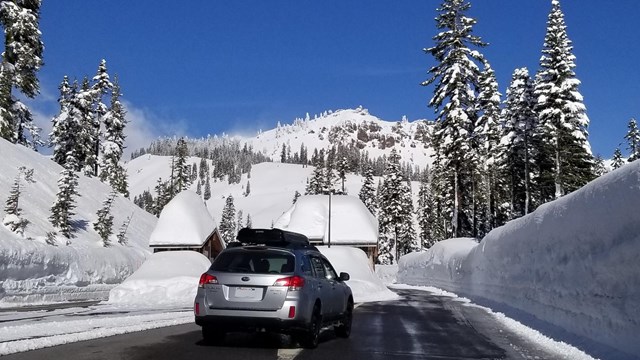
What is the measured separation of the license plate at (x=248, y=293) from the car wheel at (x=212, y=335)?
0.73m

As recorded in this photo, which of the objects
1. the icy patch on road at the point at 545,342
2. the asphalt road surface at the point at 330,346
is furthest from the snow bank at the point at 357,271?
the asphalt road surface at the point at 330,346

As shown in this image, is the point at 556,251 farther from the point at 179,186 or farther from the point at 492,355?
Result: the point at 179,186

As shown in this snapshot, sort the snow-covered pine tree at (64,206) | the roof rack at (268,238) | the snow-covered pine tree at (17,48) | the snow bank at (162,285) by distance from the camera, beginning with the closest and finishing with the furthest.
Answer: the roof rack at (268,238)
the snow bank at (162,285)
the snow-covered pine tree at (64,206)
the snow-covered pine tree at (17,48)

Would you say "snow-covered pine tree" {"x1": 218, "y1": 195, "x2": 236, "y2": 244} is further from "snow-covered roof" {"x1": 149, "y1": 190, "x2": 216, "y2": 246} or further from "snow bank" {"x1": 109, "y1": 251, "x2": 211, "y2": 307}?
"snow bank" {"x1": 109, "y1": 251, "x2": 211, "y2": 307}

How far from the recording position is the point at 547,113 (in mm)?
43625

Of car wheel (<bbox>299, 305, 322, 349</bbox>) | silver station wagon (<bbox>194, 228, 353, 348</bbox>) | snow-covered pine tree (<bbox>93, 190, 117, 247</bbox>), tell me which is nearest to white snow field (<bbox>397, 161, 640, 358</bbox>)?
car wheel (<bbox>299, 305, 322, 349</bbox>)

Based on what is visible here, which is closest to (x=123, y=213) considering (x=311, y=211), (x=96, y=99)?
(x=311, y=211)

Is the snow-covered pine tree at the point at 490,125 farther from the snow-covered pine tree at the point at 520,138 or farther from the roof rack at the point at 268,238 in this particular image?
the roof rack at the point at 268,238

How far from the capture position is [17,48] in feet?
137

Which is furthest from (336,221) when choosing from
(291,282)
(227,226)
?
(227,226)

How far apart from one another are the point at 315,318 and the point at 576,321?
495cm

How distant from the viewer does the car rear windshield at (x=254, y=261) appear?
31.8 feet

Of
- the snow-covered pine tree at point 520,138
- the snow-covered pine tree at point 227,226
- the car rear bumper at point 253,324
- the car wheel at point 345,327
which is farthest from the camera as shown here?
the snow-covered pine tree at point 227,226

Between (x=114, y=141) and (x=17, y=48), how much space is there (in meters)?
34.6
